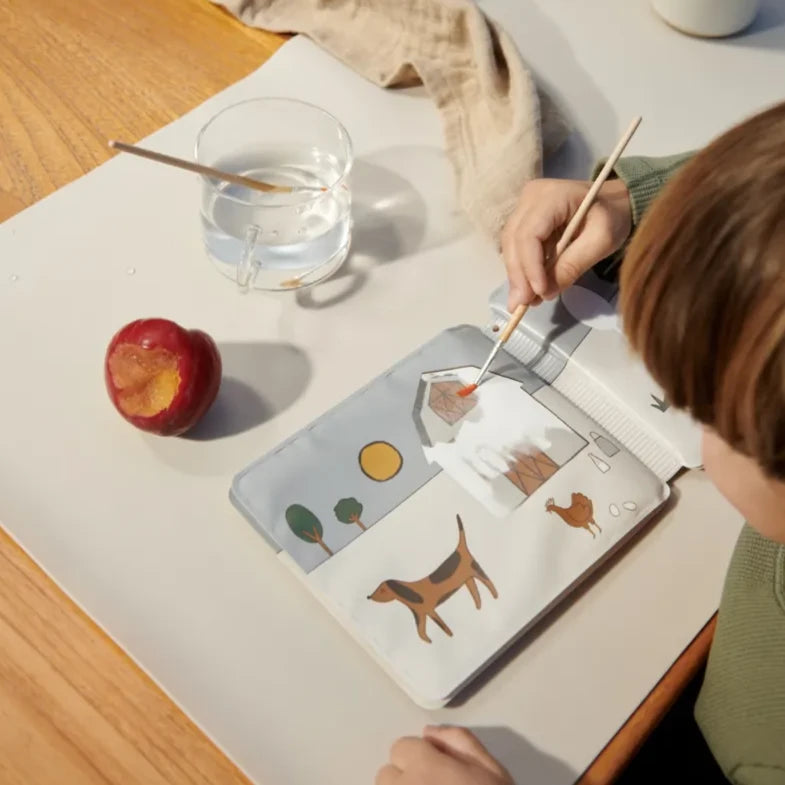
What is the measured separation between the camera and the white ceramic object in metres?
0.78

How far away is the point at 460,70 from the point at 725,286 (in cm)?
Result: 46

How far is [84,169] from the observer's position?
699 mm

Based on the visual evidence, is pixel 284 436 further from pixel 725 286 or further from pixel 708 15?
pixel 708 15

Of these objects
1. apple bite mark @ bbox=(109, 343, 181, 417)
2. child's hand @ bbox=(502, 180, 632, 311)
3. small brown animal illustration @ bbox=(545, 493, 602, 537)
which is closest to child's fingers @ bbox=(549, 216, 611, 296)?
child's hand @ bbox=(502, 180, 632, 311)

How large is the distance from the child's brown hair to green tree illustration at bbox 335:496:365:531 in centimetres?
20

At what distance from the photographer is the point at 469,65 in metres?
0.74

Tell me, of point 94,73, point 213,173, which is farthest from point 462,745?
point 94,73

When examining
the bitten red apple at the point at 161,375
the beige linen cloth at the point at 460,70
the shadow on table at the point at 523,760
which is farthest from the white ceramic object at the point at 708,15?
the shadow on table at the point at 523,760

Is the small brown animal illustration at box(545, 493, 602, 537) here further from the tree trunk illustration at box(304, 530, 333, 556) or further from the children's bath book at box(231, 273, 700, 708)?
the tree trunk illustration at box(304, 530, 333, 556)

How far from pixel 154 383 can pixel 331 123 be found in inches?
9.7

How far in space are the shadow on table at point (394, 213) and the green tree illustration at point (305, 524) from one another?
0.55 ft

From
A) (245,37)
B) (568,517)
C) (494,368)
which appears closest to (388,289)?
(494,368)

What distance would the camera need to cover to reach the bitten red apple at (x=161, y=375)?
1.76ft

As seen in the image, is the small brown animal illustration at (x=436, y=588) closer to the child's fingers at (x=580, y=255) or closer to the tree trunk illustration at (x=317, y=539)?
the tree trunk illustration at (x=317, y=539)
